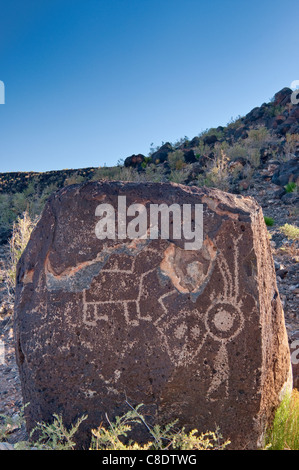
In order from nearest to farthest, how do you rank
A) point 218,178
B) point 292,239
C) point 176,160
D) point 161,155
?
point 292,239
point 218,178
point 176,160
point 161,155

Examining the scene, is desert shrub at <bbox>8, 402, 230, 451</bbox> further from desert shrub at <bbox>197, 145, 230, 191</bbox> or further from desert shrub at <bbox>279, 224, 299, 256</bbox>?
desert shrub at <bbox>197, 145, 230, 191</bbox>

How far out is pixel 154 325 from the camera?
2441 mm

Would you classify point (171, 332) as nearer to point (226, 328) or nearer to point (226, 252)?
point (226, 328)

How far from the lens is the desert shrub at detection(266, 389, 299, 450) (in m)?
2.61

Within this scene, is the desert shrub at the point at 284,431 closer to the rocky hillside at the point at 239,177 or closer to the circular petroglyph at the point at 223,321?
the circular petroglyph at the point at 223,321

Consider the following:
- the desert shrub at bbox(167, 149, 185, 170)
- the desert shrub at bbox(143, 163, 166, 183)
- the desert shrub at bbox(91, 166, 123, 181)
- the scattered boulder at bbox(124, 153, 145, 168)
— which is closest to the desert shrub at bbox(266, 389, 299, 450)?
the desert shrub at bbox(143, 163, 166, 183)

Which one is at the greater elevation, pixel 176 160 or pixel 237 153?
pixel 176 160

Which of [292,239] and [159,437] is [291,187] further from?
[159,437]

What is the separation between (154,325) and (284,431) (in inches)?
43.9

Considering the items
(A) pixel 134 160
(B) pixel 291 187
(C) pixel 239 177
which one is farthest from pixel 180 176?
(A) pixel 134 160

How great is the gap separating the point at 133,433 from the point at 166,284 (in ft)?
3.00

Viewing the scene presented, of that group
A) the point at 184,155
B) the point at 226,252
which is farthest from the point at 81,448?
the point at 184,155

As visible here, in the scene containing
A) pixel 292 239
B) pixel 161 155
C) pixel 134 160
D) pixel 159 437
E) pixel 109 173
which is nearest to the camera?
pixel 159 437

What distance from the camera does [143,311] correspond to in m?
2.46
